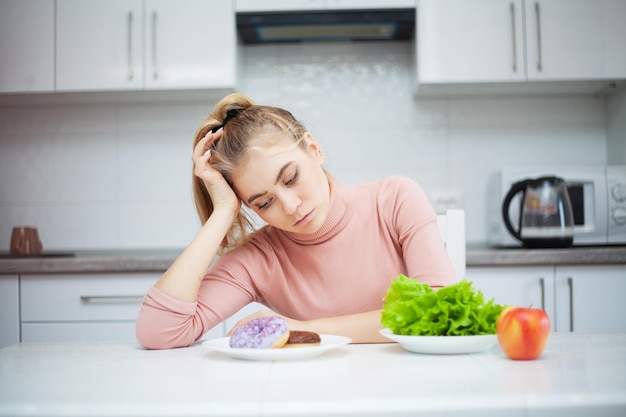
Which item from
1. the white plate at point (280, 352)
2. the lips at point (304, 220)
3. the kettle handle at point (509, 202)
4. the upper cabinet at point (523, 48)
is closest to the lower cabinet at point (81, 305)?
the lips at point (304, 220)

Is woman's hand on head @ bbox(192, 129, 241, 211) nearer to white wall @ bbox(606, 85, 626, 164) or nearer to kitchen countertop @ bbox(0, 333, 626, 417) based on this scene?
kitchen countertop @ bbox(0, 333, 626, 417)

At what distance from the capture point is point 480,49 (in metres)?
2.79

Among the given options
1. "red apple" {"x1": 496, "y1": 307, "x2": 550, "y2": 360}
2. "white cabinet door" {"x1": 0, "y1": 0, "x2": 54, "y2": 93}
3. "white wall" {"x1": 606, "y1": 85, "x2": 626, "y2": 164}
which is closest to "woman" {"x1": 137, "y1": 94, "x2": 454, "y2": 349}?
"red apple" {"x1": 496, "y1": 307, "x2": 550, "y2": 360}

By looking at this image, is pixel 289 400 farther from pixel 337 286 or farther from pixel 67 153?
pixel 67 153

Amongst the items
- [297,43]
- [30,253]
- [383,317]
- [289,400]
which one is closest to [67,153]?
[30,253]

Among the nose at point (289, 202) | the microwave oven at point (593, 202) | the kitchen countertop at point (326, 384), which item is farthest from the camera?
the microwave oven at point (593, 202)

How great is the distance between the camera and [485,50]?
2.78 meters

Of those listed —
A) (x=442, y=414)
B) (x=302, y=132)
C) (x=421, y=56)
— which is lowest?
(x=442, y=414)

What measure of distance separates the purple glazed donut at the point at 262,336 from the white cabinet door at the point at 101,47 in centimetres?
193

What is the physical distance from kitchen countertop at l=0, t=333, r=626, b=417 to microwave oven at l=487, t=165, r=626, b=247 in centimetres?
161

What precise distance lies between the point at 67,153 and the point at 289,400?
262 centimetres

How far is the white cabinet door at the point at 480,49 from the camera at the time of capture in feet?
9.14

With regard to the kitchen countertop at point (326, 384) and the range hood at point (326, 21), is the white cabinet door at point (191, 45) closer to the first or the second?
the range hood at point (326, 21)

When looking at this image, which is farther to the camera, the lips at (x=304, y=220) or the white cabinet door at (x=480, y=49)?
the white cabinet door at (x=480, y=49)
